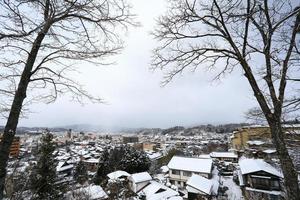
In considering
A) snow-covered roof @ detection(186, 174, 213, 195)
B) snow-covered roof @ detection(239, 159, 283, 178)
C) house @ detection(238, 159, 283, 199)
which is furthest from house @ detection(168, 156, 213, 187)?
house @ detection(238, 159, 283, 199)

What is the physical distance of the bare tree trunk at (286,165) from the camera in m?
3.33

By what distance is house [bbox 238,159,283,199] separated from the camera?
19100 mm

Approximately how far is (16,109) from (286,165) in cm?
434

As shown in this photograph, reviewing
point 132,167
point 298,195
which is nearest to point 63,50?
point 298,195

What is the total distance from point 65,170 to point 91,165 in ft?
30.9

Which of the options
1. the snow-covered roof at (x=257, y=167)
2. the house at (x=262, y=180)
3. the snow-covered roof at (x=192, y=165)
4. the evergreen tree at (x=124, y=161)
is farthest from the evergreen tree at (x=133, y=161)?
the house at (x=262, y=180)

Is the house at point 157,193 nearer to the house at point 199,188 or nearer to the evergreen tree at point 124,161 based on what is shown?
the house at point 199,188

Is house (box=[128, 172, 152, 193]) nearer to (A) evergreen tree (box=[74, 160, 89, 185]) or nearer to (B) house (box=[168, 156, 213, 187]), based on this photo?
(B) house (box=[168, 156, 213, 187])

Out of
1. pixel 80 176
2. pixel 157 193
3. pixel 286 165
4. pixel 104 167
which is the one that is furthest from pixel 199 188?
pixel 286 165

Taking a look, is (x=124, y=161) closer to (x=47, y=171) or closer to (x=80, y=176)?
(x=47, y=171)

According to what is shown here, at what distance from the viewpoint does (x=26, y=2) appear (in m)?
3.15

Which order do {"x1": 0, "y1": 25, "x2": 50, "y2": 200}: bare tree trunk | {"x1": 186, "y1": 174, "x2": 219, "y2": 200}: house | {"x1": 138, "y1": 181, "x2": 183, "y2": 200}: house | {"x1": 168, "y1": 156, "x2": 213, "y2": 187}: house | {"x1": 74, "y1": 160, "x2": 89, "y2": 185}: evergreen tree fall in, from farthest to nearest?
1. {"x1": 168, "y1": 156, "x2": 213, "y2": 187}: house
2. {"x1": 186, "y1": 174, "x2": 219, "y2": 200}: house
3. {"x1": 138, "y1": 181, "x2": 183, "y2": 200}: house
4. {"x1": 74, "y1": 160, "x2": 89, "y2": 185}: evergreen tree
5. {"x1": 0, "y1": 25, "x2": 50, "y2": 200}: bare tree trunk

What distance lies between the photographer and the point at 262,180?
65.3ft

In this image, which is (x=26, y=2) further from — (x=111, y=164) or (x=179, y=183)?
(x=179, y=183)
